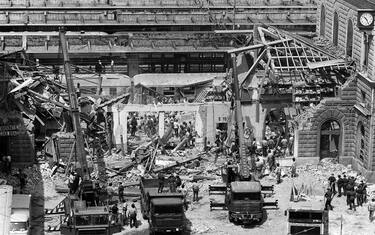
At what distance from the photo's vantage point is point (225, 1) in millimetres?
120625

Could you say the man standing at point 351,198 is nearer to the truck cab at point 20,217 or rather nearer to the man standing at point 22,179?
the truck cab at point 20,217

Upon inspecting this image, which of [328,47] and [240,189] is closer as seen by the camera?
[240,189]

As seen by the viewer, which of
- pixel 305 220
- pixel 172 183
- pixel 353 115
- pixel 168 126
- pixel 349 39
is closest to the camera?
pixel 305 220

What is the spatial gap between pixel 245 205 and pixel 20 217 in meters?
13.4

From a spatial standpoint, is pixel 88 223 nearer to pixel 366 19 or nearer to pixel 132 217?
pixel 132 217

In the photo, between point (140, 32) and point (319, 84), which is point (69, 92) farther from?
point (140, 32)

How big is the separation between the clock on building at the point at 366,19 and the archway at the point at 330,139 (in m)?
7.38

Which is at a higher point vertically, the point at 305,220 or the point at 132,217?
the point at 305,220

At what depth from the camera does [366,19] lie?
3474 inches

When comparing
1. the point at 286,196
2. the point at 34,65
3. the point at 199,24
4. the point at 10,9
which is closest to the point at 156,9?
the point at 199,24

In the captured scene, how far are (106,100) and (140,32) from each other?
54.2 ft

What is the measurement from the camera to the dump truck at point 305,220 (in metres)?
75.7

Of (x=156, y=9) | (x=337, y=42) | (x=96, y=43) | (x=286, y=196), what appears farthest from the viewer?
(x=156, y=9)

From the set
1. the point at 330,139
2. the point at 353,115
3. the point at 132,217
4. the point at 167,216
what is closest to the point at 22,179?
the point at 132,217
